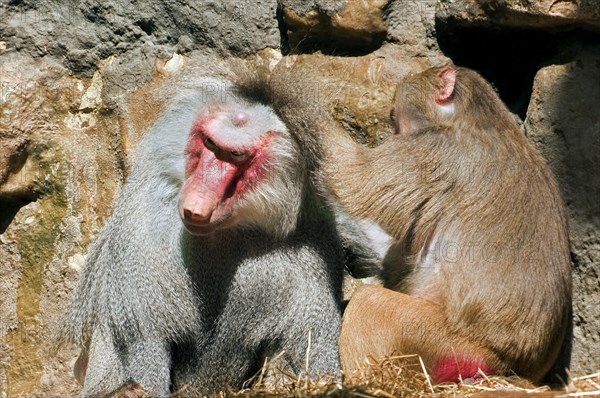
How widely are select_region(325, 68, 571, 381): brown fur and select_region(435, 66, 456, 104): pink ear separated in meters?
0.03

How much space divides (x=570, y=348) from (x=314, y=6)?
2222mm

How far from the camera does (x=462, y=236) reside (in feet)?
16.1

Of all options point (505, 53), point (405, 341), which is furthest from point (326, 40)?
point (405, 341)

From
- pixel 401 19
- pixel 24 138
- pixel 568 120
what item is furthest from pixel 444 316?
pixel 24 138

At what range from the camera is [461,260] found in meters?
4.88

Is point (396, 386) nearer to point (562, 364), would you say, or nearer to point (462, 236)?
point (462, 236)

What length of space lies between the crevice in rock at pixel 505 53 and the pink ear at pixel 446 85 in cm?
37

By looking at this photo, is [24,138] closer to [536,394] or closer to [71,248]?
[71,248]

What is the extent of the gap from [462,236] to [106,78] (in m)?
2.25

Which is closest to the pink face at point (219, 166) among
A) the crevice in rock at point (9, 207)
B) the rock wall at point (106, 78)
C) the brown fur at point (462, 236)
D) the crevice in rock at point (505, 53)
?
the brown fur at point (462, 236)

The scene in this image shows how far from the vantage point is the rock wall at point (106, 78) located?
219 inches

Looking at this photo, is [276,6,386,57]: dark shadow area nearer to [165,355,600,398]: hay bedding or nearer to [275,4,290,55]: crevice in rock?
[275,4,290,55]: crevice in rock

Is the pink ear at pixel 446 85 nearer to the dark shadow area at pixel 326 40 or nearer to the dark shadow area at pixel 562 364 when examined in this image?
the dark shadow area at pixel 326 40

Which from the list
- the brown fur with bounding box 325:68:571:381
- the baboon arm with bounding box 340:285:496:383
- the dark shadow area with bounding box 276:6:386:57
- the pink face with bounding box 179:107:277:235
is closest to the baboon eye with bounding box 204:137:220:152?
the pink face with bounding box 179:107:277:235
